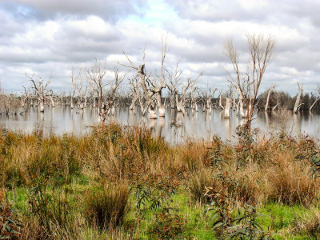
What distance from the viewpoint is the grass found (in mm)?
3428

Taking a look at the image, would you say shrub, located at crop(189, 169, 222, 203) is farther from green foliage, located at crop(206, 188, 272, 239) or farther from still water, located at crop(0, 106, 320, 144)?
still water, located at crop(0, 106, 320, 144)

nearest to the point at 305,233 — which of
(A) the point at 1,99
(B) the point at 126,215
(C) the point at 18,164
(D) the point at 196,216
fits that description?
(D) the point at 196,216

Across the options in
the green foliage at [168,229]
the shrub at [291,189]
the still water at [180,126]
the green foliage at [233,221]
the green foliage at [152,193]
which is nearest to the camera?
the green foliage at [233,221]

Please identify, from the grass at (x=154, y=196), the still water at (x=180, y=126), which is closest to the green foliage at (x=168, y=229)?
the grass at (x=154, y=196)

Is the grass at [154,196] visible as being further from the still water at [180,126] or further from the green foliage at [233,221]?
the still water at [180,126]

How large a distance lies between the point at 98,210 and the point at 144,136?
3.97 meters

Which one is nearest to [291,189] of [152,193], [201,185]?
[201,185]

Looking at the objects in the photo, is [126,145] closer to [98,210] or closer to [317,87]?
[98,210]

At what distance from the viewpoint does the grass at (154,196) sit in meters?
3.43

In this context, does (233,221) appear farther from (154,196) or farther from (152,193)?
(152,193)

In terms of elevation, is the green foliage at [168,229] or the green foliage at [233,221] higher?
the green foliage at [233,221]

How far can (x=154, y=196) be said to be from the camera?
168 inches

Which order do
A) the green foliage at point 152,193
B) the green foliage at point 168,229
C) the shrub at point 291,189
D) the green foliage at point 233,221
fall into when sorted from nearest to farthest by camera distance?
the green foliage at point 233,221 → the green foliage at point 168,229 → the green foliage at point 152,193 → the shrub at point 291,189

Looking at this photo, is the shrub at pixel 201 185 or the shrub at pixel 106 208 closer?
the shrub at pixel 106 208
